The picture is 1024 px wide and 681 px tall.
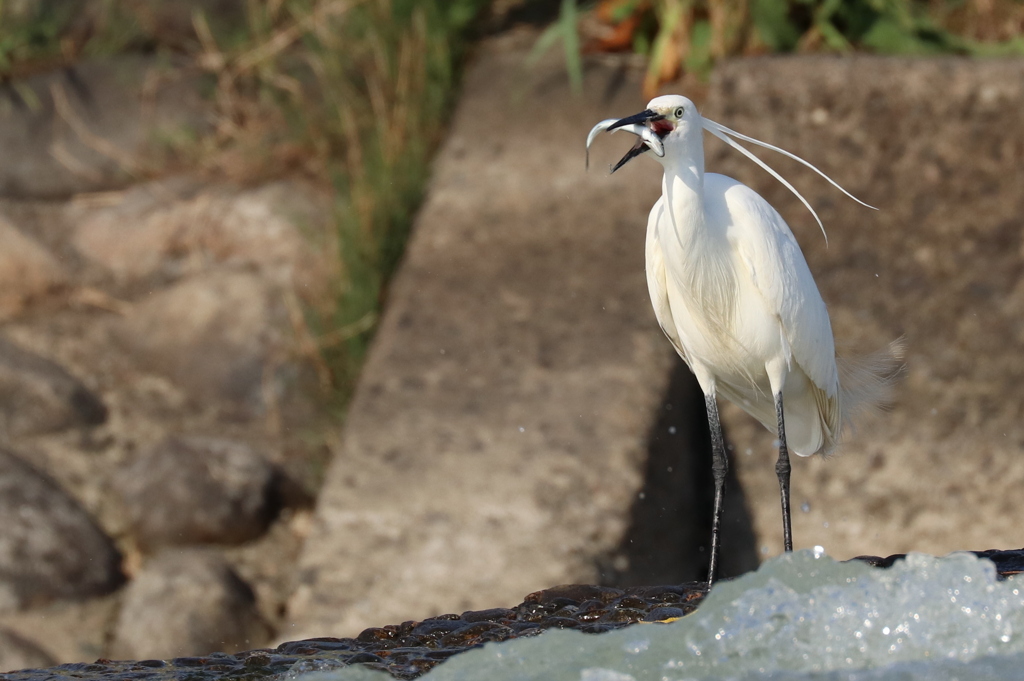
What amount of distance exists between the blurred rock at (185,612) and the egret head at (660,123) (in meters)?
2.23

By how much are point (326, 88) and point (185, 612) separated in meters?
2.28

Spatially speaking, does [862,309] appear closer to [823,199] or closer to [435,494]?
[823,199]

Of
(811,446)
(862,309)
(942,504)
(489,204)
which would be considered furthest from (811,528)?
(489,204)

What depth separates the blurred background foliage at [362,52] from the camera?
14.6ft

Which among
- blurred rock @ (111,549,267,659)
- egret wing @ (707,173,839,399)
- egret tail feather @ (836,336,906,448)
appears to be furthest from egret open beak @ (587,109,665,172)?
blurred rock @ (111,549,267,659)

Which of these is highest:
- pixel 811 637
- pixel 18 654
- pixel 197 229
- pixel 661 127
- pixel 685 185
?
pixel 661 127

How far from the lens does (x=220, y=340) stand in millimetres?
4668

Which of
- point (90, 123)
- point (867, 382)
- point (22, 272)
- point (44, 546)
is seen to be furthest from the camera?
point (90, 123)

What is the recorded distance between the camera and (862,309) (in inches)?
156

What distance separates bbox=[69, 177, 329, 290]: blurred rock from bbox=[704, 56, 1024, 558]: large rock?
5.81ft

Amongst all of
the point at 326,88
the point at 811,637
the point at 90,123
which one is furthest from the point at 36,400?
the point at 811,637

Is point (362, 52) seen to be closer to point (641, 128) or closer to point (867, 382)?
point (867, 382)

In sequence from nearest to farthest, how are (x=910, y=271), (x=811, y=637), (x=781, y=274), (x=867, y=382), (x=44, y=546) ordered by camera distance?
(x=811, y=637) → (x=781, y=274) → (x=867, y=382) → (x=44, y=546) → (x=910, y=271)

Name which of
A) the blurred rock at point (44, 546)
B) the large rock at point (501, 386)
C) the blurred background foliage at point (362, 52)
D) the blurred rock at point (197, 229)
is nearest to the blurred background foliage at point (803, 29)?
the blurred background foliage at point (362, 52)
